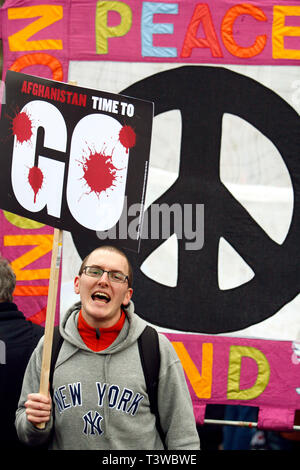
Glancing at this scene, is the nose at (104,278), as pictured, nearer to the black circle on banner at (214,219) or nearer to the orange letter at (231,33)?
the black circle on banner at (214,219)

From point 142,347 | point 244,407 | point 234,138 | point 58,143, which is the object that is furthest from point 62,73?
point 244,407

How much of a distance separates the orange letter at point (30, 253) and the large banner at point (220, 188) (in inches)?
4.3

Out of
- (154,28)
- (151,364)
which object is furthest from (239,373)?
(154,28)

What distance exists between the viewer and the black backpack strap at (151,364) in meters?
2.21

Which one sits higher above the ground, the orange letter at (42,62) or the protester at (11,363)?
the orange letter at (42,62)

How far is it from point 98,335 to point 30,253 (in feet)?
4.47

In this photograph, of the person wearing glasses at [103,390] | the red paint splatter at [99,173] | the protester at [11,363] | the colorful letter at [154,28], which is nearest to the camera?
the person wearing glasses at [103,390]

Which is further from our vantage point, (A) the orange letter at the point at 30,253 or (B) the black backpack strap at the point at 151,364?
(A) the orange letter at the point at 30,253

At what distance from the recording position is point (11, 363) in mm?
2646

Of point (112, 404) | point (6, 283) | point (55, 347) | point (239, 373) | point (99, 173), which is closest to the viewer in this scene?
point (112, 404)

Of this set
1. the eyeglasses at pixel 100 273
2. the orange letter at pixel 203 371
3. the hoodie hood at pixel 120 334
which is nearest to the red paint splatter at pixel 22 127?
the eyeglasses at pixel 100 273

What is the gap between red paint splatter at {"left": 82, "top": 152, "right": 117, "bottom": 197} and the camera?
239 cm

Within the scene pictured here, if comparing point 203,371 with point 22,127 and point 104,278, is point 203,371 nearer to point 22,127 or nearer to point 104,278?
point 104,278

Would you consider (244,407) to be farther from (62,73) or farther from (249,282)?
(62,73)
